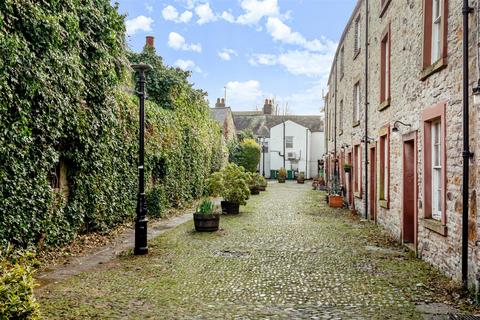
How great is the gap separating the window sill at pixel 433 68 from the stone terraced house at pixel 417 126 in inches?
1.2

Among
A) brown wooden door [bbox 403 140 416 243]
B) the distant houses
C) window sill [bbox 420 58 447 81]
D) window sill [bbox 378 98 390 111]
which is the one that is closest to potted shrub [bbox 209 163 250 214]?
window sill [bbox 378 98 390 111]

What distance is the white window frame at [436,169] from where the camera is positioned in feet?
25.9

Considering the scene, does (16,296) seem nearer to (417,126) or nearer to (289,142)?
(417,126)

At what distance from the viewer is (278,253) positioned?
913cm

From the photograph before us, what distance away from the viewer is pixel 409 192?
31.7ft

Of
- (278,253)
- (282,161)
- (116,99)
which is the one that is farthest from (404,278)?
(282,161)

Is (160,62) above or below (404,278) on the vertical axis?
above

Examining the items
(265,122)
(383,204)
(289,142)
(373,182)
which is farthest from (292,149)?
(383,204)

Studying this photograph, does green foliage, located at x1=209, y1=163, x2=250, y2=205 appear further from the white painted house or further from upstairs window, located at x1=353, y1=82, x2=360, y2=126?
the white painted house

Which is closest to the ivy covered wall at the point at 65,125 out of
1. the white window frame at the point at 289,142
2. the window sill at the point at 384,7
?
the window sill at the point at 384,7

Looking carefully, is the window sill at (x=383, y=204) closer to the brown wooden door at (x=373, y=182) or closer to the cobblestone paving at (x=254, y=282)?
the cobblestone paving at (x=254, y=282)

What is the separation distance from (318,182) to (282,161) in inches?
753

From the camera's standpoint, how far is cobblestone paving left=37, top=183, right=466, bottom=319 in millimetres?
5430

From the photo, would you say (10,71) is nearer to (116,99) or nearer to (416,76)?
(116,99)
